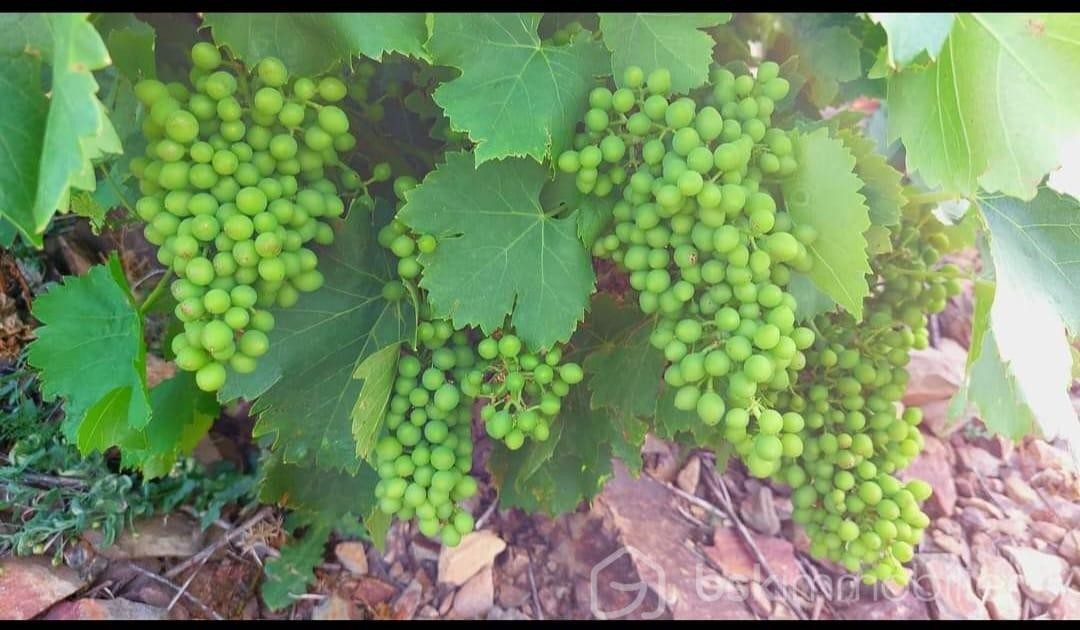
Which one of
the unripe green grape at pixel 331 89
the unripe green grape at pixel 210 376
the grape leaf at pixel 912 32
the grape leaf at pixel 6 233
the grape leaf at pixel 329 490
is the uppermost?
the grape leaf at pixel 912 32

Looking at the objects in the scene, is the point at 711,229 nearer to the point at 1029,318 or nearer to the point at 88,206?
the point at 1029,318

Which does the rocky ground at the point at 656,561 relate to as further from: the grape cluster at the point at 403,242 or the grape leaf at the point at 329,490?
the grape cluster at the point at 403,242

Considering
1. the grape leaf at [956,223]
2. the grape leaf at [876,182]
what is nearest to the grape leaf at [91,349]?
the grape leaf at [876,182]

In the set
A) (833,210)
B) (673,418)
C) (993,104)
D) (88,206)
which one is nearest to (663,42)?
(833,210)

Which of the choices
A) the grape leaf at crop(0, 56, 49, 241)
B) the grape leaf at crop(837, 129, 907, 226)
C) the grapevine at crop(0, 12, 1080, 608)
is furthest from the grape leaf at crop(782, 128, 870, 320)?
the grape leaf at crop(0, 56, 49, 241)

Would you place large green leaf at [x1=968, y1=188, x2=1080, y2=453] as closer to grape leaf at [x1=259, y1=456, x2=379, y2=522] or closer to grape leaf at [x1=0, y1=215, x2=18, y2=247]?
grape leaf at [x1=259, y1=456, x2=379, y2=522]

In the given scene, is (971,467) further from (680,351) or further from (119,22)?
(119,22)
